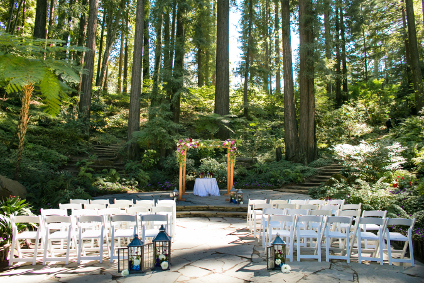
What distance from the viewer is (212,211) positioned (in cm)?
919

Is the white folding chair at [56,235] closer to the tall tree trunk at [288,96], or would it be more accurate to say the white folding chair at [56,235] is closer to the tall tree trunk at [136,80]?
the tall tree trunk at [136,80]

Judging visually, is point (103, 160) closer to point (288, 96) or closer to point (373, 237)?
point (288, 96)

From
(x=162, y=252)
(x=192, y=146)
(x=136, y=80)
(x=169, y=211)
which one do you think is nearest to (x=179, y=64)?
(x=136, y=80)

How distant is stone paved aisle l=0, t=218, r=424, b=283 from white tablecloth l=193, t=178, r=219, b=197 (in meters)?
5.92

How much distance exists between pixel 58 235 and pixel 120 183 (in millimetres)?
7820

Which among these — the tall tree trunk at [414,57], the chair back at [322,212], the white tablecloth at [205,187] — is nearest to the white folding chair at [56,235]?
the chair back at [322,212]

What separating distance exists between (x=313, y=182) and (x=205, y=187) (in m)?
5.18

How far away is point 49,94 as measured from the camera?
475 centimetres

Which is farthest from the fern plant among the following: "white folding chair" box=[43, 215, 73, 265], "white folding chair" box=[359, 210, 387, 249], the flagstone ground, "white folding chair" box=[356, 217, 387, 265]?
"white folding chair" box=[359, 210, 387, 249]

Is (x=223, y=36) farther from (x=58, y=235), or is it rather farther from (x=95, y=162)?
(x=58, y=235)

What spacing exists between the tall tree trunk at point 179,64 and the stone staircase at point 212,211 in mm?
7576

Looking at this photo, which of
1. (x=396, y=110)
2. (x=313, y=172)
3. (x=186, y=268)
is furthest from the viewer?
(x=396, y=110)

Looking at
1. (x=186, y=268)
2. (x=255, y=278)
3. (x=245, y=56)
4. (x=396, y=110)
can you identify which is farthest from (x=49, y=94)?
(x=396, y=110)

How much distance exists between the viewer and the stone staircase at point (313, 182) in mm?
12617
